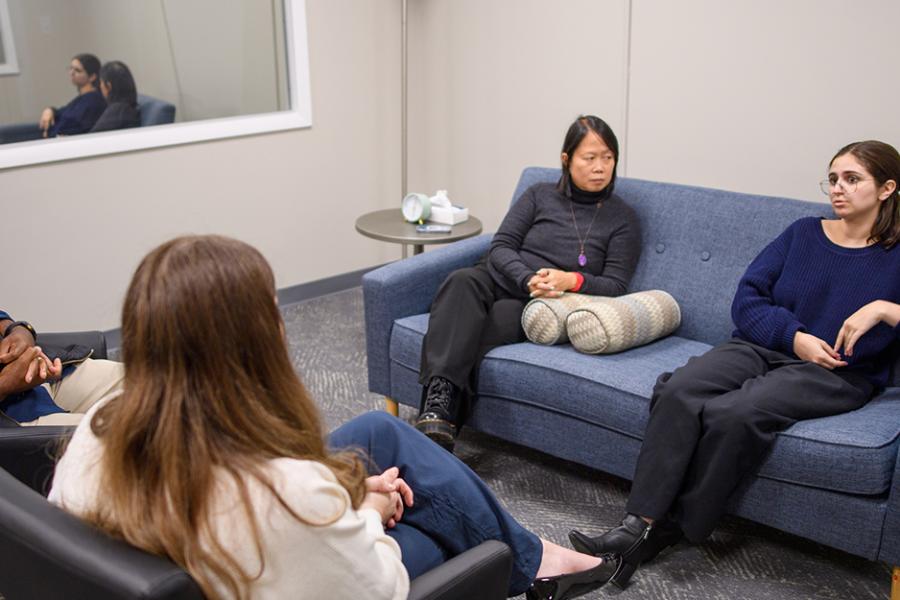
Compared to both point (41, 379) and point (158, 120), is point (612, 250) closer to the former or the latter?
point (41, 379)

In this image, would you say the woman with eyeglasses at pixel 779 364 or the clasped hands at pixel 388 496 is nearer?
the clasped hands at pixel 388 496

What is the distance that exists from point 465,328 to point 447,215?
1.01m

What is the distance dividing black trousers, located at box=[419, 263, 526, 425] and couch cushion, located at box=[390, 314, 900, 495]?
0.16 ft

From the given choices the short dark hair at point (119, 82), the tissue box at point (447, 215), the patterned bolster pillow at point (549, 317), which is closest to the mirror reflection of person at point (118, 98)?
the short dark hair at point (119, 82)

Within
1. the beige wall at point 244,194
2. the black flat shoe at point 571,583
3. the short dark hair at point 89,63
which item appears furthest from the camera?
the short dark hair at point 89,63

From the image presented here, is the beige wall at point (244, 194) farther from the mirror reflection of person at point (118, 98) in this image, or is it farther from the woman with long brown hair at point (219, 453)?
the woman with long brown hair at point (219, 453)

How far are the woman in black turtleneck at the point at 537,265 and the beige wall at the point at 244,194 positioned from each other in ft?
4.47

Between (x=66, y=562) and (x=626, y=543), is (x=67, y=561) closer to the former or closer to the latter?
(x=66, y=562)

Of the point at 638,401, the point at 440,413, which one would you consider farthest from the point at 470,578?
the point at 440,413

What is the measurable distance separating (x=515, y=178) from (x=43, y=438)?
286 cm

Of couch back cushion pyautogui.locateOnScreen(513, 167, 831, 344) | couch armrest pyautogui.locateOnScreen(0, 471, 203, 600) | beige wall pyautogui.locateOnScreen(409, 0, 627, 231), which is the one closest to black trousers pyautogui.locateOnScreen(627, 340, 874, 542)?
couch back cushion pyautogui.locateOnScreen(513, 167, 831, 344)

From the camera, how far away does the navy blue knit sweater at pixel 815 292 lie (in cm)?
240

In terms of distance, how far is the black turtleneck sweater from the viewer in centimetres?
295

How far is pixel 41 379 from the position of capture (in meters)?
2.23
